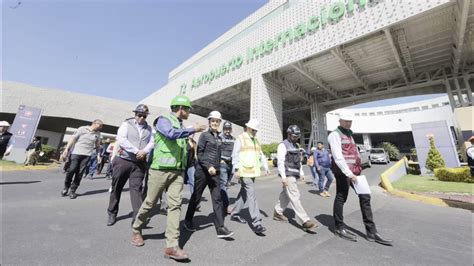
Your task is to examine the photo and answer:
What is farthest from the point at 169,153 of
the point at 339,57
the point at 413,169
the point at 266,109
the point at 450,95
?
the point at 450,95

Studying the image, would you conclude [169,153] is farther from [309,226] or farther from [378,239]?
[378,239]

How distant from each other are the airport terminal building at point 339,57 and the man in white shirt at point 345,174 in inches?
600

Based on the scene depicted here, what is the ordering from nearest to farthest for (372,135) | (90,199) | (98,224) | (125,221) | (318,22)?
(98,224) < (125,221) < (90,199) < (318,22) < (372,135)

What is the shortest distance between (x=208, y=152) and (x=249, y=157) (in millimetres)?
708

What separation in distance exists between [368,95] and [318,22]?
12.1m

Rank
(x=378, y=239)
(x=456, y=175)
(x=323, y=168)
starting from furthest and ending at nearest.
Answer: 1. (x=456, y=175)
2. (x=323, y=168)
3. (x=378, y=239)

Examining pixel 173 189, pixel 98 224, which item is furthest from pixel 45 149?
pixel 173 189

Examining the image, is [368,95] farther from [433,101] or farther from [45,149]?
[45,149]

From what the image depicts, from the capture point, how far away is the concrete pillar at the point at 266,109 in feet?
73.8

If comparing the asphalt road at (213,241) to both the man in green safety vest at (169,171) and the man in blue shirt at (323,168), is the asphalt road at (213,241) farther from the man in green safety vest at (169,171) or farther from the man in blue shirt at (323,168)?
the man in blue shirt at (323,168)

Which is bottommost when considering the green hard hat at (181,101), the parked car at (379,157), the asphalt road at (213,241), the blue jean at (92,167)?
the asphalt road at (213,241)

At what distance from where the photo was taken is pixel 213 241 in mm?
2762

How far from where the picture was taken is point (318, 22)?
723 inches

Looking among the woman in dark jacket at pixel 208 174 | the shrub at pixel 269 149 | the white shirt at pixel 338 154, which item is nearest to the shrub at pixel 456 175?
the white shirt at pixel 338 154
